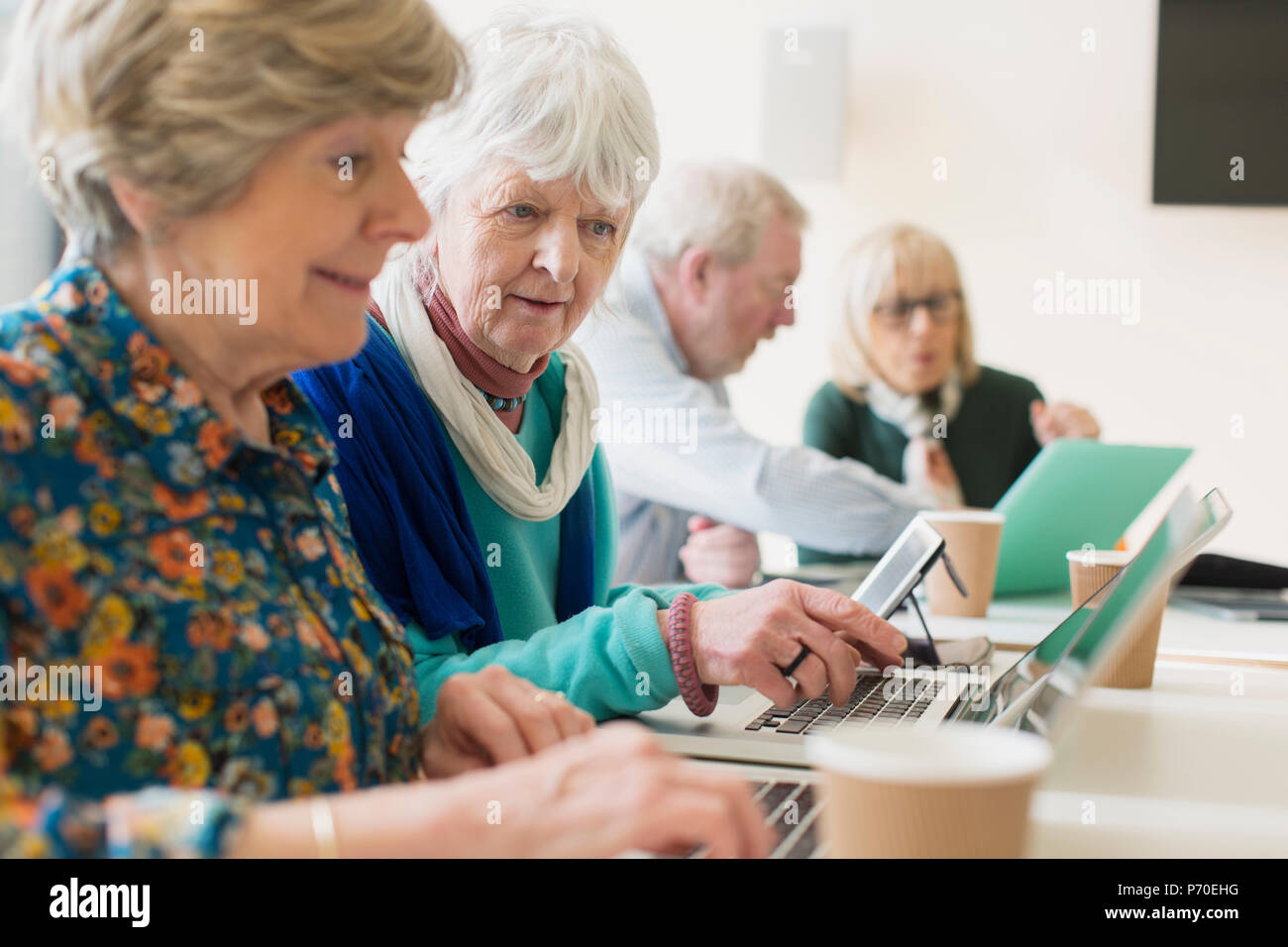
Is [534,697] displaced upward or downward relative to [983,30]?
downward

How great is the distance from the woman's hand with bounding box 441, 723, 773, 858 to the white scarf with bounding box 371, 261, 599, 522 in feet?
2.27

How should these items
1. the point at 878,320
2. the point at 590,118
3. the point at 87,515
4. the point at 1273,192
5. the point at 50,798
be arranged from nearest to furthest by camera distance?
1. the point at 50,798
2. the point at 87,515
3. the point at 590,118
4. the point at 878,320
5. the point at 1273,192

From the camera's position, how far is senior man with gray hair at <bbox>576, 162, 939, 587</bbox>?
2193 millimetres

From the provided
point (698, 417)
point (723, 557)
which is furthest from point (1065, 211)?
point (723, 557)

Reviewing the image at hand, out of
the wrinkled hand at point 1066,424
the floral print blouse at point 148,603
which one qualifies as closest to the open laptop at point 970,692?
the floral print blouse at point 148,603

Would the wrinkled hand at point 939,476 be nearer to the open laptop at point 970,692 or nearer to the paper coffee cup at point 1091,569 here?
the paper coffee cup at point 1091,569

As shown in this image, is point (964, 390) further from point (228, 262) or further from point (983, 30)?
point (228, 262)

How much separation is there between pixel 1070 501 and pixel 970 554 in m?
0.30

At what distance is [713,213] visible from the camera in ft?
7.80

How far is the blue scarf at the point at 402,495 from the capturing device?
1075 mm

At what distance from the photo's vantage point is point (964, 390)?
319 centimetres

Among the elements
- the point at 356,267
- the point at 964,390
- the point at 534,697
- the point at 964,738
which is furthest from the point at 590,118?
the point at 964,390

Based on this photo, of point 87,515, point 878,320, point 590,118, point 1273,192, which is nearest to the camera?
point 87,515
